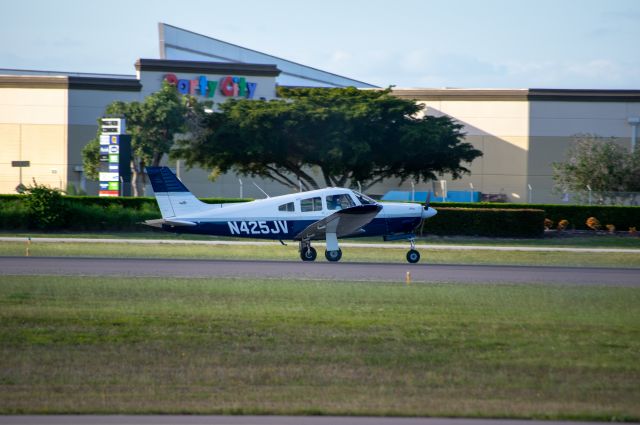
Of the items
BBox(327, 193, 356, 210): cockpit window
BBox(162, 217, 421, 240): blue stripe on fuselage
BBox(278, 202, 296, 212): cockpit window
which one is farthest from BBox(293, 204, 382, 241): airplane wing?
BBox(278, 202, 296, 212): cockpit window

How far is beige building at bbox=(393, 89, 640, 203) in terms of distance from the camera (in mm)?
67062

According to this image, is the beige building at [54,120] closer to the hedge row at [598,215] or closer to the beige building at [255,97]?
the beige building at [255,97]

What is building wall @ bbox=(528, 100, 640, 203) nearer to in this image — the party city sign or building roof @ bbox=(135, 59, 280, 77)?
building roof @ bbox=(135, 59, 280, 77)

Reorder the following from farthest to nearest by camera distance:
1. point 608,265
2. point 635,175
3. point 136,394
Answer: point 635,175 → point 608,265 → point 136,394

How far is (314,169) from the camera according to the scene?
59188 millimetres

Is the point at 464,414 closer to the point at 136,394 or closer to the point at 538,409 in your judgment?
the point at 538,409

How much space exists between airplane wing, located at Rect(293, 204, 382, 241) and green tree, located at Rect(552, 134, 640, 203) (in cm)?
2983

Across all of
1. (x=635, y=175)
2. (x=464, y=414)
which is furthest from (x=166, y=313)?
(x=635, y=175)

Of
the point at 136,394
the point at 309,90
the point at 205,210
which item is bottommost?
the point at 136,394

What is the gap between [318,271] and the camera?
24.9 meters

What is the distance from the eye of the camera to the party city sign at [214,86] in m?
67.8

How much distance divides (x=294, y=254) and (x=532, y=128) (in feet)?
131

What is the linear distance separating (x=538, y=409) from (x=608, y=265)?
20677 mm

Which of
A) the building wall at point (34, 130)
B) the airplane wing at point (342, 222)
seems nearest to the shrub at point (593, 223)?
the airplane wing at point (342, 222)
